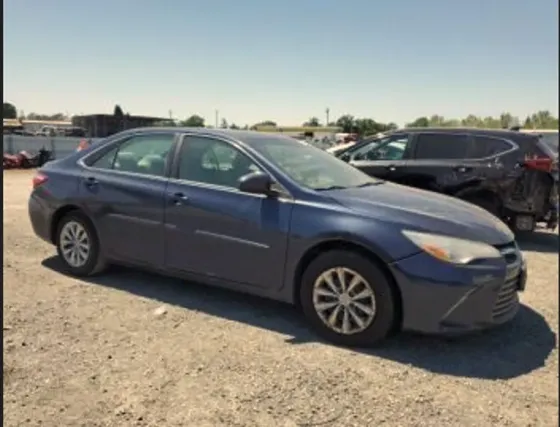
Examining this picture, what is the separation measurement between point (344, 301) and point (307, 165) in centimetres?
137

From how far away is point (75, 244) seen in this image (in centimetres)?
552

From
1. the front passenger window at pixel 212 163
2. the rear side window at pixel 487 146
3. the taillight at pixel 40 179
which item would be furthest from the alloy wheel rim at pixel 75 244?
the rear side window at pixel 487 146

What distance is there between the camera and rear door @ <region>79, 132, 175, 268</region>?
16.4 ft

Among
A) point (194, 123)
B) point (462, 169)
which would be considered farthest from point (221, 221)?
point (194, 123)

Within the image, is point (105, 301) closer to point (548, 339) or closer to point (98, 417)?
point (98, 417)

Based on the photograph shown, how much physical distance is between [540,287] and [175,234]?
355 centimetres

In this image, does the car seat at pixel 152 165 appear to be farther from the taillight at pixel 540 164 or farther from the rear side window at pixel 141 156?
the taillight at pixel 540 164

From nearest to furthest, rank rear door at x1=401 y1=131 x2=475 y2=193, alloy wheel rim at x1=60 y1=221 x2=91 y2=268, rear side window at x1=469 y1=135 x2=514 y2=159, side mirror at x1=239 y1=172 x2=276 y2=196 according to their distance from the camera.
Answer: side mirror at x1=239 y1=172 x2=276 y2=196
alloy wheel rim at x1=60 y1=221 x2=91 y2=268
rear side window at x1=469 y1=135 x2=514 y2=159
rear door at x1=401 y1=131 x2=475 y2=193

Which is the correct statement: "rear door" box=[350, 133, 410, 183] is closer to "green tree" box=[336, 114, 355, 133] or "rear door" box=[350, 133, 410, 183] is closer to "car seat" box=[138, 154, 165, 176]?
"car seat" box=[138, 154, 165, 176]

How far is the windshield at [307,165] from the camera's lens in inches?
182

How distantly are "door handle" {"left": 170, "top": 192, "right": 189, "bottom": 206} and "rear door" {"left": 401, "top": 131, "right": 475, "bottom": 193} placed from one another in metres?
4.25

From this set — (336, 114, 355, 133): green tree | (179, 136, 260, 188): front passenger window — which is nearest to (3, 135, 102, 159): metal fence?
(179, 136, 260, 188): front passenger window

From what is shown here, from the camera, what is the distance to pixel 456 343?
416 cm

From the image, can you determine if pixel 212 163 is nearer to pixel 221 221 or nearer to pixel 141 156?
pixel 221 221
